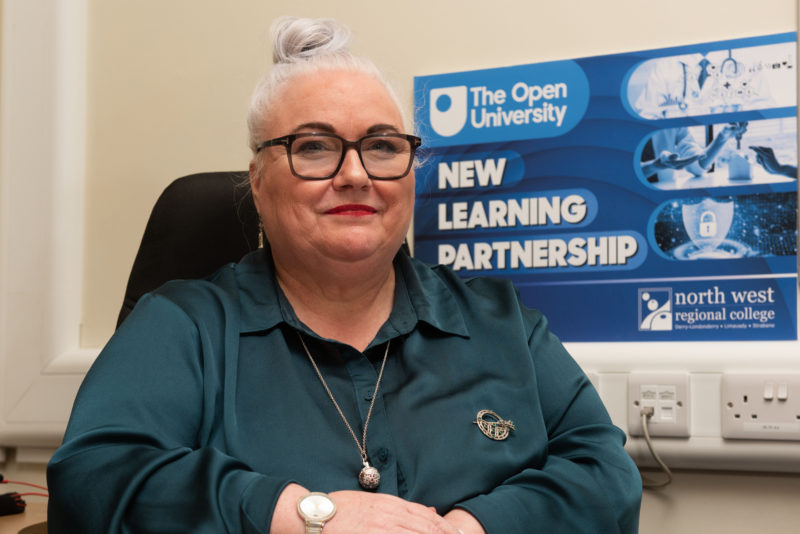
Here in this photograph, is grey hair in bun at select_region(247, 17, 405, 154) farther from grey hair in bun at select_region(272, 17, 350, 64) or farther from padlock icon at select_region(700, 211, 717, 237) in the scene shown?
padlock icon at select_region(700, 211, 717, 237)

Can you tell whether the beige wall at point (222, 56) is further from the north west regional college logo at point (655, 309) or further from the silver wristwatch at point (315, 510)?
the silver wristwatch at point (315, 510)

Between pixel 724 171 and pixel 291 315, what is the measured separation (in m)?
0.83

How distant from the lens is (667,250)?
1578 mm

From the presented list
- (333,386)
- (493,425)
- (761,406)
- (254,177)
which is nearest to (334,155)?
(254,177)

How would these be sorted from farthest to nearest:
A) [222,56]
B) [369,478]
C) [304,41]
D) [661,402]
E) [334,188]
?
[222,56], [661,402], [304,41], [334,188], [369,478]

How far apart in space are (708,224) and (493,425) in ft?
2.02

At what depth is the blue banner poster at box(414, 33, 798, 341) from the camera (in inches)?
59.8

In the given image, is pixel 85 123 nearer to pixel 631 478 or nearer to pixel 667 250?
pixel 667 250

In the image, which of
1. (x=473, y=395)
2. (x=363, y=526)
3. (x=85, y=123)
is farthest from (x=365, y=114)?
(x=85, y=123)

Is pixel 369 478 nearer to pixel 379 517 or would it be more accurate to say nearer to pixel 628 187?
pixel 379 517

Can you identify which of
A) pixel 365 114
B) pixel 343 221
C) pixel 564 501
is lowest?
pixel 564 501

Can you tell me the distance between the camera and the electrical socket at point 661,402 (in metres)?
1.51

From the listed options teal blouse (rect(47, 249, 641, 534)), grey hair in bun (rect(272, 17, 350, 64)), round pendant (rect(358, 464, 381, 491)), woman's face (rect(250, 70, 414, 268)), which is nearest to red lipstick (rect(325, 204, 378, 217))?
woman's face (rect(250, 70, 414, 268))

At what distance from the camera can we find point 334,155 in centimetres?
129
